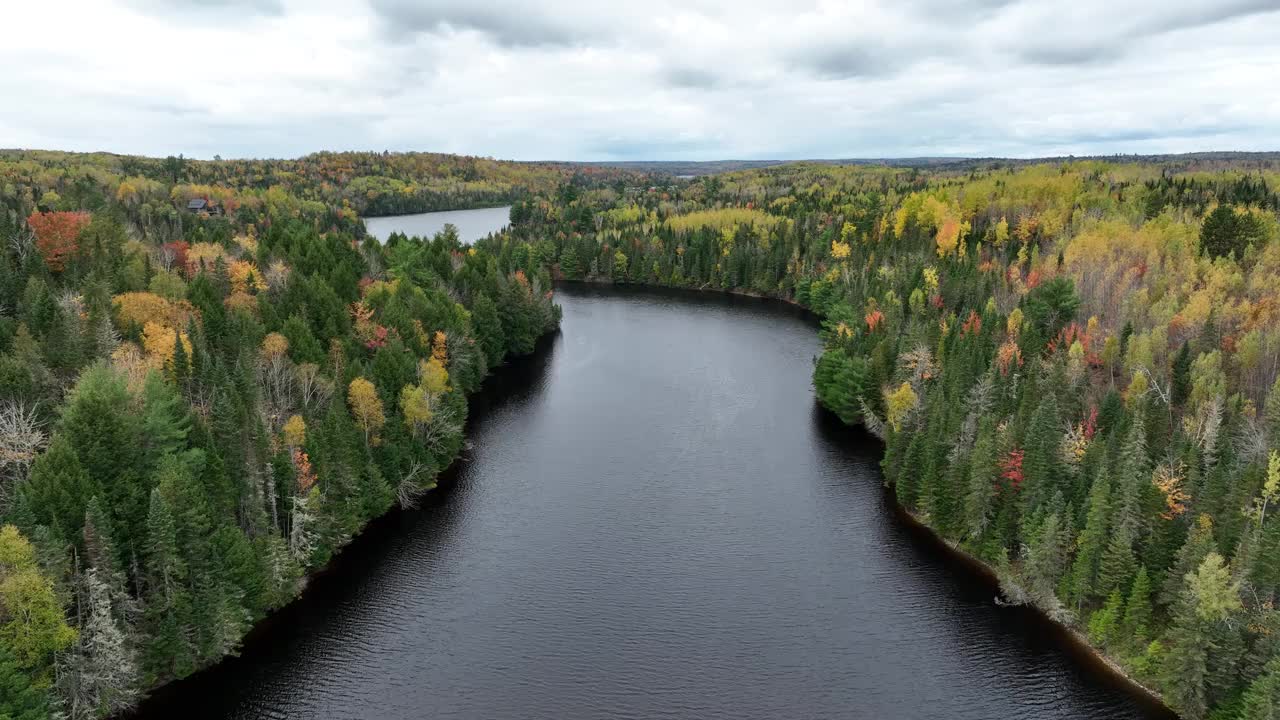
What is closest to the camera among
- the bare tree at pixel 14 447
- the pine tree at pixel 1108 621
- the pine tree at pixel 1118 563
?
the bare tree at pixel 14 447

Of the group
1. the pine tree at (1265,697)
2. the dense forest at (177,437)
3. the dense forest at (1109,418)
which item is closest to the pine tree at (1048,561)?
the dense forest at (1109,418)

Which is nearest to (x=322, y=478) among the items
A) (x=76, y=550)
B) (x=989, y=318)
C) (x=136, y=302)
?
(x=76, y=550)

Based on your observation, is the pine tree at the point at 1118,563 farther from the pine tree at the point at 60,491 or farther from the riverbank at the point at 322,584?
the pine tree at the point at 60,491

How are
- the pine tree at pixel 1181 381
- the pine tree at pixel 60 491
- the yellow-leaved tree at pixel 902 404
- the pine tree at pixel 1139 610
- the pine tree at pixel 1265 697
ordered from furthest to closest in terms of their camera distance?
the pine tree at pixel 1181 381
the yellow-leaved tree at pixel 902 404
the pine tree at pixel 1139 610
the pine tree at pixel 60 491
the pine tree at pixel 1265 697

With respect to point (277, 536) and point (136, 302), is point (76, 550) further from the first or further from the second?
point (136, 302)

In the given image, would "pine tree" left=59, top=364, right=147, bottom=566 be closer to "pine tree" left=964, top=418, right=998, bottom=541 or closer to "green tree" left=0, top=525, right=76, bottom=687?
"green tree" left=0, top=525, right=76, bottom=687

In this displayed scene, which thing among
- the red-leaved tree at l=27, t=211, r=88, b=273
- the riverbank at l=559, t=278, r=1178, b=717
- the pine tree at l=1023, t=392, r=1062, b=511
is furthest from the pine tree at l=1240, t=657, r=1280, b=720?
the red-leaved tree at l=27, t=211, r=88, b=273

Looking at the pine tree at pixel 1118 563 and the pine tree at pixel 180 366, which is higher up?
the pine tree at pixel 180 366
